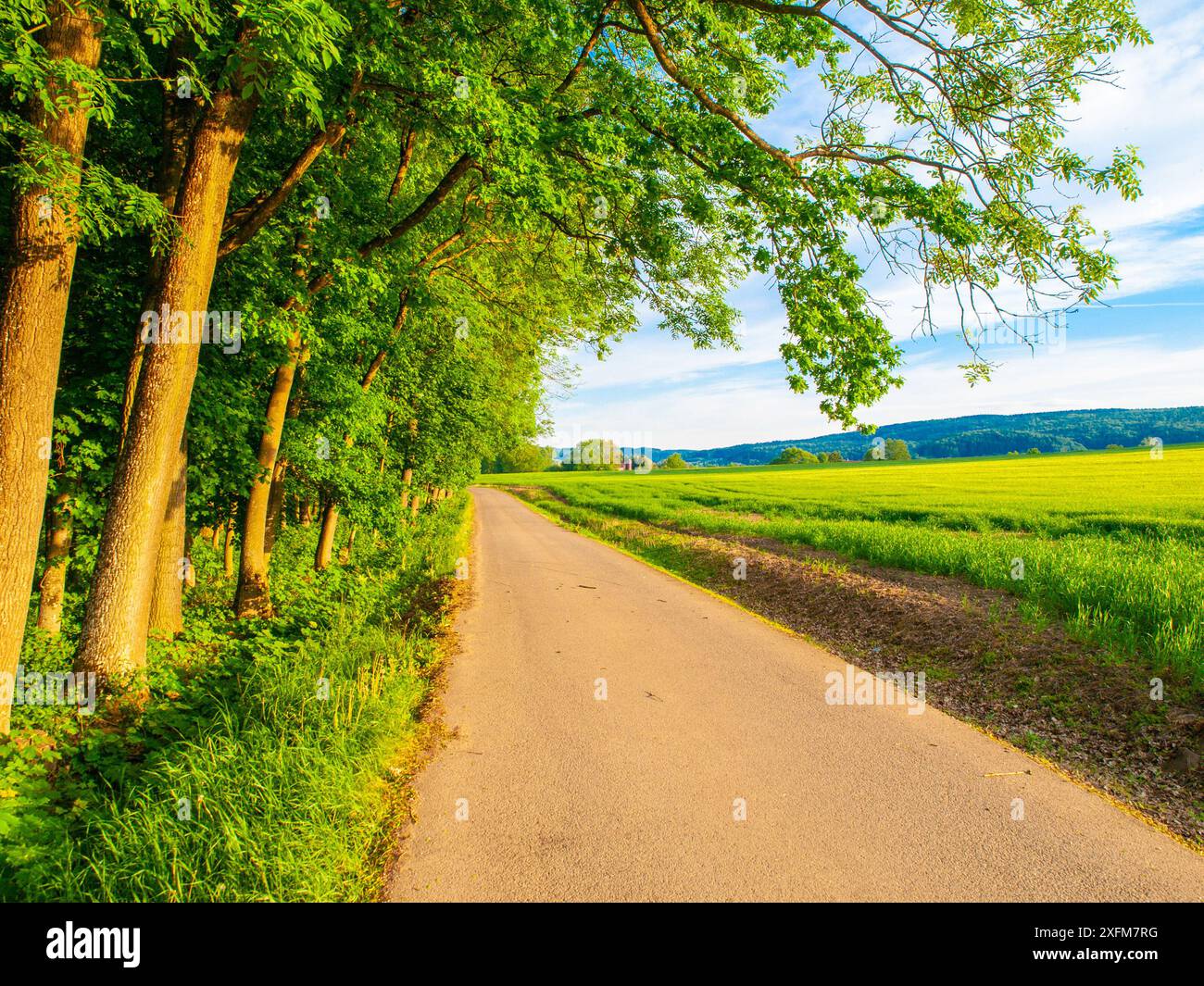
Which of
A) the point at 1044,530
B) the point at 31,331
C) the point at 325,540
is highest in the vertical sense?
the point at 31,331

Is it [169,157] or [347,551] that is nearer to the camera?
[169,157]

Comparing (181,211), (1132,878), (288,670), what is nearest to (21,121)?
(181,211)

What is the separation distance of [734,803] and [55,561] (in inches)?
360

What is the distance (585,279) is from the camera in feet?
40.9

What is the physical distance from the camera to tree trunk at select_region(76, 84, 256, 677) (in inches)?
235

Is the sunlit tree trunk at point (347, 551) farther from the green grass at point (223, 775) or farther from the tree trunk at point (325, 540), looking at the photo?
the green grass at point (223, 775)

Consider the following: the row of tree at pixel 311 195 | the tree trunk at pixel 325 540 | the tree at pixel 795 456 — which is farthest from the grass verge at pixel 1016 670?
the tree at pixel 795 456

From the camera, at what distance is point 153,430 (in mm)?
6020

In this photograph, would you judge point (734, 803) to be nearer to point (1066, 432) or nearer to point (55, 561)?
point (55, 561)

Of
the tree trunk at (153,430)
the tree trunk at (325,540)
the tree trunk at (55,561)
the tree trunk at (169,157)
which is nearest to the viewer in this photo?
the tree trunk at (153,430)

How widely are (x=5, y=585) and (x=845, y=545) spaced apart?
15.1 meters

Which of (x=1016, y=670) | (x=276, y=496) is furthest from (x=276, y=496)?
(x=1016, y=670)

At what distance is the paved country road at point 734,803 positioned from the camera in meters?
3.38

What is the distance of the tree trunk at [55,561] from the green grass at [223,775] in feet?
1.68
